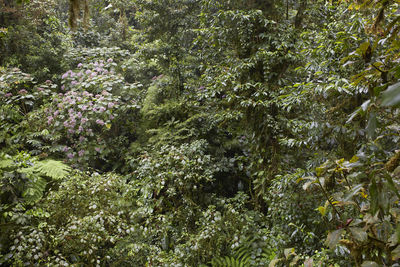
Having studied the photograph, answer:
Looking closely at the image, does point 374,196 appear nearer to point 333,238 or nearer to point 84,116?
point 333,238

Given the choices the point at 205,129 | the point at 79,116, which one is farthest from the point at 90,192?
the point at 205,129

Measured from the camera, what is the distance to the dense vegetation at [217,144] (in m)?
1.52

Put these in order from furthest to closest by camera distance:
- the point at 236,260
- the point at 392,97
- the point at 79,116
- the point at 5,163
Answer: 1. the point at 79,116
2. the point at 5,163
3. the point at 236,260
4. the point at 392,97

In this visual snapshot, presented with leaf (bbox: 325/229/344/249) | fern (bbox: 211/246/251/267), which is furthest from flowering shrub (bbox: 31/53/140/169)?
leaf (bbox: 325/229/344/249)

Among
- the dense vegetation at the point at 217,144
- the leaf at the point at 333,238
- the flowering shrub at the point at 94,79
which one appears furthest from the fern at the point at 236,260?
the flowering shrub at the point at 94,79

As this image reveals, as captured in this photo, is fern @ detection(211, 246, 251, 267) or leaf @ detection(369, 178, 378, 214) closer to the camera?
leaf @ detection(369, 178, 378, 214)

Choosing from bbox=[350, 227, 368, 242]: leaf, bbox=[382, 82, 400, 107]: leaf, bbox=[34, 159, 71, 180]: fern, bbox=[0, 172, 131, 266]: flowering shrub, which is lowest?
bbox=[0, 172, 131, 266]: flowering shrub

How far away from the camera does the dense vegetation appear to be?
152 centimetres

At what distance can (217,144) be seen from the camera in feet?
13.3

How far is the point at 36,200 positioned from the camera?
107 inches

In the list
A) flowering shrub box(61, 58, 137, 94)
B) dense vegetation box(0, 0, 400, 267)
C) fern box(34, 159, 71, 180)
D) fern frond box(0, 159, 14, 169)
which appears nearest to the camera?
dense vegetation box(0, 0, 400, 267)

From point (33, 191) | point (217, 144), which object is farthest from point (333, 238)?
point (217, 144)

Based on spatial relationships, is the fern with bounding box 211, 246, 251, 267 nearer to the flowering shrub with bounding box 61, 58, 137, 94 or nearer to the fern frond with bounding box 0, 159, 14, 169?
the fern frond with bounding box 0, 159, 14, 169

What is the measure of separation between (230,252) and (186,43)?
3260 mm
